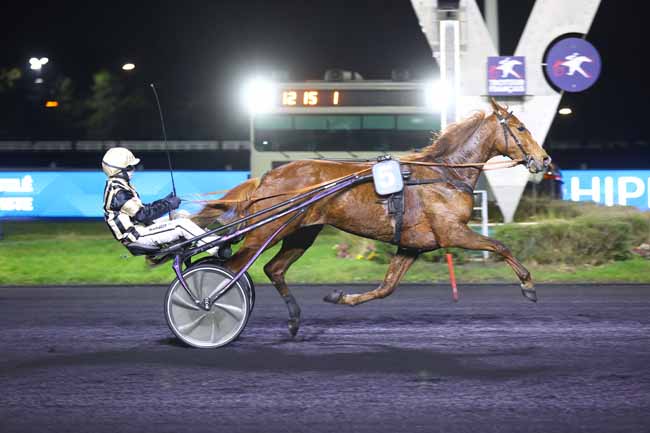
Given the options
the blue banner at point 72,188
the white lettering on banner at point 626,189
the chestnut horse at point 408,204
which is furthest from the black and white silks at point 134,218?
the blue banner at point 72,188

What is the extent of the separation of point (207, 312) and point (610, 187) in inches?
501

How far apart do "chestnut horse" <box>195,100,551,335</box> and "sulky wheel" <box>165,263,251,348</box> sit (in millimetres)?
235

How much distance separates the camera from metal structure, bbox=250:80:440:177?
2288 cm

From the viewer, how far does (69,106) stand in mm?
48875

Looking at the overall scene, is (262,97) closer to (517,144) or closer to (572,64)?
(572,64)

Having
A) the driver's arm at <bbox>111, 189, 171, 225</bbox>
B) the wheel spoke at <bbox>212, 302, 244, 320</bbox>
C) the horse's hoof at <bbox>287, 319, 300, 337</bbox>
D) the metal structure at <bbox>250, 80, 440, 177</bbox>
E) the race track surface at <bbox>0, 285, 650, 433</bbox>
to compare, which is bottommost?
the race track surface at <bbox>0, 285, 650, 433</bbox>

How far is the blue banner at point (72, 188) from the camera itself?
64.1 ft

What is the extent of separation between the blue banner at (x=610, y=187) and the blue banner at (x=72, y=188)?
24.2 ft

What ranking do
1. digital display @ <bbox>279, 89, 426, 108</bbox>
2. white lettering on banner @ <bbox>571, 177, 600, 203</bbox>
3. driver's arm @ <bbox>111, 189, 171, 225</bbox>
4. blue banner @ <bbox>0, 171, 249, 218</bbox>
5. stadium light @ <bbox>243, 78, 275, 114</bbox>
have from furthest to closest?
stadium light @ <bbox>243, 78, 275, 114</bbox>
digital display @ <bbox>279, 89, 426, 108</bbox>
blue banner @ <bbox>0, 171, 249, 218</bbox>
white lettering on banner @ <bbox>571, 177, 600, 203</bbox>
driver's arm @ <bbox>111, 189, 171, 225</bbox>

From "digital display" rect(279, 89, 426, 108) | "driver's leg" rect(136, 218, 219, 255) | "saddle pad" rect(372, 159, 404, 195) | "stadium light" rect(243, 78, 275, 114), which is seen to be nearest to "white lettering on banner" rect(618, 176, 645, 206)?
"digital display" rect(279, 89, 426, 108)

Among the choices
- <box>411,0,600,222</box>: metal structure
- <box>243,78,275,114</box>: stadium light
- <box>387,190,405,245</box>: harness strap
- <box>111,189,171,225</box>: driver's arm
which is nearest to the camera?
<box>111,189,171,225</box>: driver's arm

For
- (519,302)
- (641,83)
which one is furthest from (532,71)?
(641,83)

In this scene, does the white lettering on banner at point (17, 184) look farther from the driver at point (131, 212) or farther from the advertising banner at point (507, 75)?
the driver at point (131, 212)

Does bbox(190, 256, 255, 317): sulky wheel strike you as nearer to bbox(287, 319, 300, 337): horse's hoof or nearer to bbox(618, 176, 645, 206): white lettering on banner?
bbox(287, 319, 300, 337): horse's hoof
